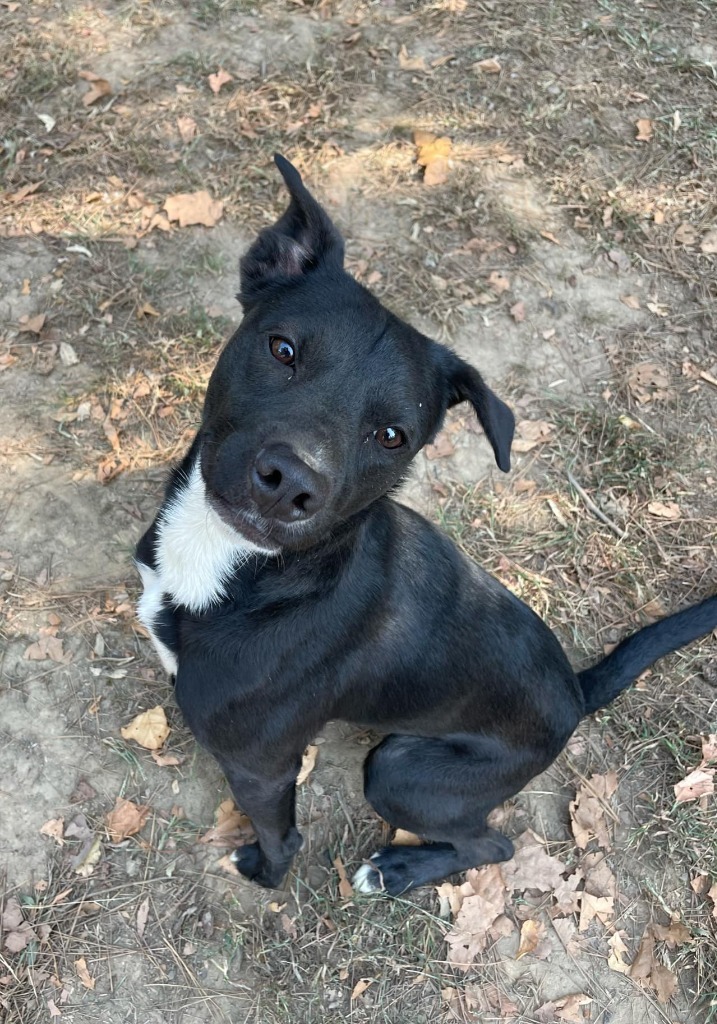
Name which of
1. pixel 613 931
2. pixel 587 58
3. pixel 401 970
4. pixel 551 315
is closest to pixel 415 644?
pixel 401 970

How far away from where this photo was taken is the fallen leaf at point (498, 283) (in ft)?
17.6

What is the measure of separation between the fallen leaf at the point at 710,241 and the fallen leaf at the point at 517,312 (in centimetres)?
170

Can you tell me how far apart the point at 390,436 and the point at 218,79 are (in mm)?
4500

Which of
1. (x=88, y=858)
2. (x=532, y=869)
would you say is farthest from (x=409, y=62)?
(x=88, y=858)

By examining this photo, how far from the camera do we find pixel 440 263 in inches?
213

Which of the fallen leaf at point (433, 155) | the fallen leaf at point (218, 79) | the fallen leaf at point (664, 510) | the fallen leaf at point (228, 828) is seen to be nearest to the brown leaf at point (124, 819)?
the fallen leaf at point (228, 828)

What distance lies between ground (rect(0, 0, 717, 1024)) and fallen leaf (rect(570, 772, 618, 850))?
0.5 inches

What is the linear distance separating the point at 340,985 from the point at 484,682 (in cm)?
169

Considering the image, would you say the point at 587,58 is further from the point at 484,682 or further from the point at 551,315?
the point at 484,682

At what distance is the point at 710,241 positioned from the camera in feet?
19.2

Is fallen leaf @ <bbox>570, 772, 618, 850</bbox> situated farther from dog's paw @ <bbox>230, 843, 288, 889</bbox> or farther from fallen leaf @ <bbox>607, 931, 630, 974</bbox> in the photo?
dog's paw @ <bbox>230, 843, 288, 889</bbox>

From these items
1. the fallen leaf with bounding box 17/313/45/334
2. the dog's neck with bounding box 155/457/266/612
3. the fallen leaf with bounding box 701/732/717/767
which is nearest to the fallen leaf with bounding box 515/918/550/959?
the fallen leaf with bounding box 701/732/717/767

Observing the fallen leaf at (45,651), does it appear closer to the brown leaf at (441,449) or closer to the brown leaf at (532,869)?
the brown leaf at (441,449)

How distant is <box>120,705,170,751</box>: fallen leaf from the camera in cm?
376
